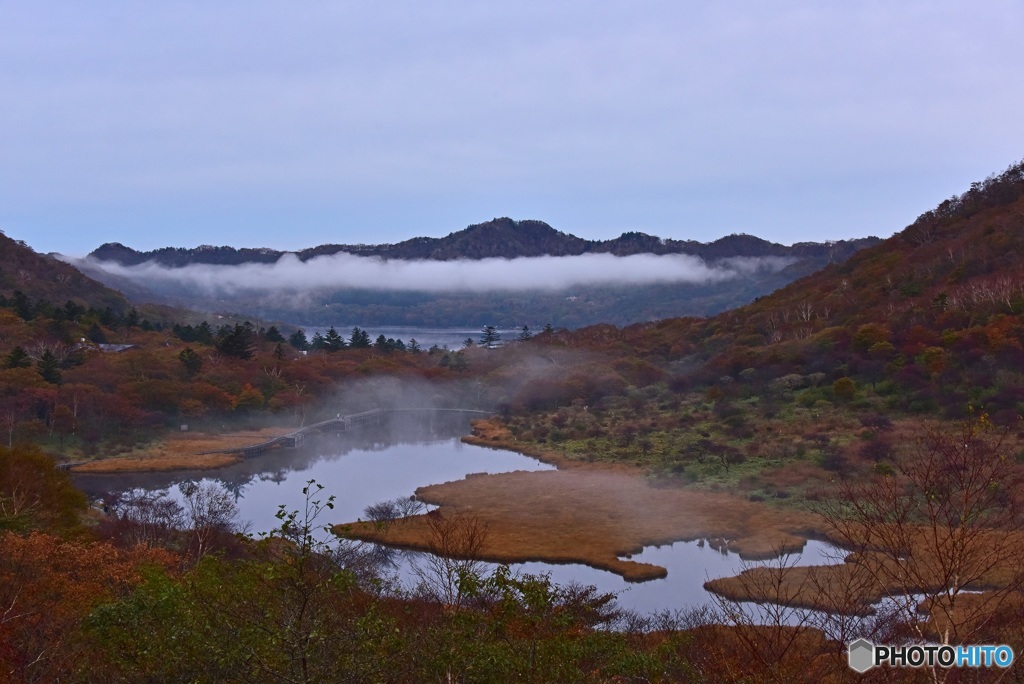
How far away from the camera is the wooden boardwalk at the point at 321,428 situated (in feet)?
155

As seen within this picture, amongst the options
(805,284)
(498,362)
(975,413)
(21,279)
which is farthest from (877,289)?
(21,279)

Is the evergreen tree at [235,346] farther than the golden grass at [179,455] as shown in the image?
Yes

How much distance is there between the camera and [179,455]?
1754 inches

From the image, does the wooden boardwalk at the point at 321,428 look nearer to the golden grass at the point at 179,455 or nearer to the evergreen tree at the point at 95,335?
the golden grass at the point at 179,455

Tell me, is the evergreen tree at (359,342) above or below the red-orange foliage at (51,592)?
above

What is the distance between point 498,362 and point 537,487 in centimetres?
4947

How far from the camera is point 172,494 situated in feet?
117

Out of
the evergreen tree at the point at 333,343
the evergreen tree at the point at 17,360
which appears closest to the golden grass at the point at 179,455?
the evergreen tree at the point at 17,360

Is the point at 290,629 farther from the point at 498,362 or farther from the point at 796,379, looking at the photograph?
the point at 498,362

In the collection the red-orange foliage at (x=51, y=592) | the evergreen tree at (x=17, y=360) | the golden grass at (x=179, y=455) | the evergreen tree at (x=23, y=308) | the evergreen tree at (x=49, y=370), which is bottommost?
the golden grass at (x=179, y=455)
